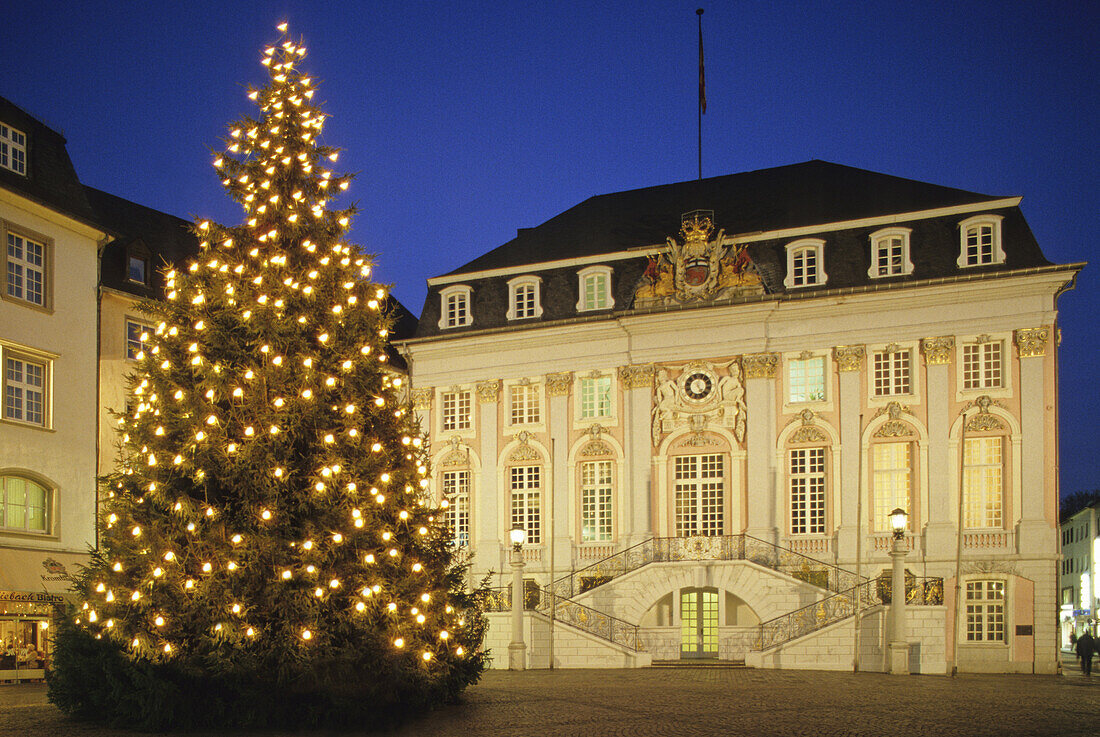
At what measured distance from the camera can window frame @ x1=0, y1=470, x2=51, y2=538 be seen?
2895cm

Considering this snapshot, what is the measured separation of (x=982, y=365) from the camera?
3478 cm

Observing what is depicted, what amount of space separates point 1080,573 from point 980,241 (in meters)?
65.1

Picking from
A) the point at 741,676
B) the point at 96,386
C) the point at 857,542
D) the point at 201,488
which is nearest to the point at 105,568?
the point at 201,488

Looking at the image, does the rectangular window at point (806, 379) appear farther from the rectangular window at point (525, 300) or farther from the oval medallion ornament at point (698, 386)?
the rectangular window at point (525, 300)

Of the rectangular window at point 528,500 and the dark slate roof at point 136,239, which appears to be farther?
the rectangular window at point 528,500

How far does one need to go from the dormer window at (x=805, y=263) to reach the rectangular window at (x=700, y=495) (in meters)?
5.98

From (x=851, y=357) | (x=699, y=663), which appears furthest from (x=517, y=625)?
(x=851, y=357)

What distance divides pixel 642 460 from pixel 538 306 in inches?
256

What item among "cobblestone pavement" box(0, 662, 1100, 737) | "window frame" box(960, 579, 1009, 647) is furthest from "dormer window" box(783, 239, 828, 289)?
"cobblestone pavement" box(0, 662, 1100, 737)

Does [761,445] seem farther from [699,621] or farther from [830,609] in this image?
[830,609]

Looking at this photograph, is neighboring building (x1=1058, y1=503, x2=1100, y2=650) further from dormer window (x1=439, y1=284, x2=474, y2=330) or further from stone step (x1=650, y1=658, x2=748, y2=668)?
dormer window (x1=439, y1=284, x2=474, y2=330)

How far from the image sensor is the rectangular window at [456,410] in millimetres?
41469

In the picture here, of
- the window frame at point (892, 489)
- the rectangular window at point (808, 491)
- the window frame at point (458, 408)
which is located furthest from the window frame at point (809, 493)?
the window frame at point (458, 408)

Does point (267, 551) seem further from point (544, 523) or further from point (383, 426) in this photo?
point (544, 523)
